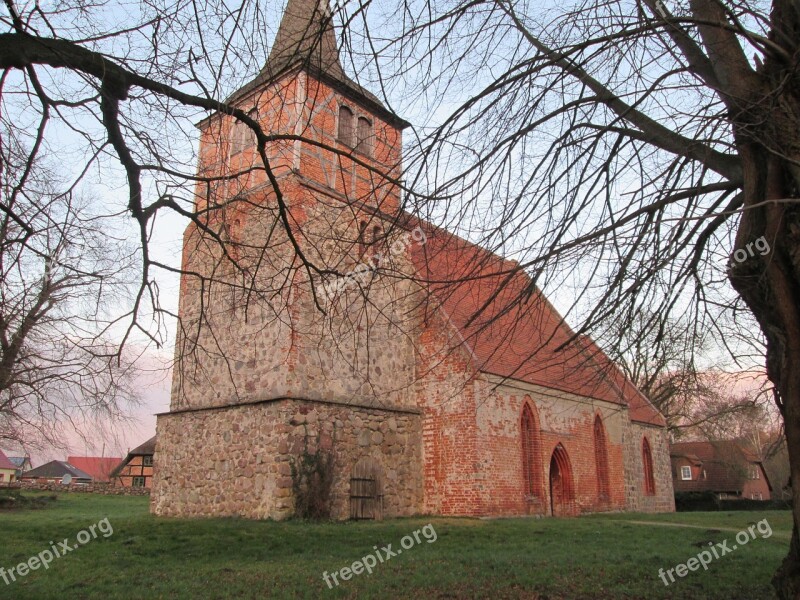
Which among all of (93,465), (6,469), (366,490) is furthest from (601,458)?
(93,465)

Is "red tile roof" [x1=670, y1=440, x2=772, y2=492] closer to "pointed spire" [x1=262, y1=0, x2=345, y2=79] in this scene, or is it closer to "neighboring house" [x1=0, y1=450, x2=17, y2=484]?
"pointed spire" [x1=262, y1=0, x2=345, y2=79]

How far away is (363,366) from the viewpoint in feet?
50.9

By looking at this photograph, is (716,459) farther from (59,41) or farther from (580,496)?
(59,41)

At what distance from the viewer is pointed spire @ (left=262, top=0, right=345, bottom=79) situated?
4.59 metres

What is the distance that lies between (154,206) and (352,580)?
4592 mm

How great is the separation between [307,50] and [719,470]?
45.0 m

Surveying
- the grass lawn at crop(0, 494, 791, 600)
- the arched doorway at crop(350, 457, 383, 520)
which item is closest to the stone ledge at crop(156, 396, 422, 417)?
the arched doorway at crop(350, 457, 383, 520)

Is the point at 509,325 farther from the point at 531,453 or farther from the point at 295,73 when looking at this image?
the point at 531,453

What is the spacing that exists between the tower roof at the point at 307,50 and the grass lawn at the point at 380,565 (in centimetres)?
492

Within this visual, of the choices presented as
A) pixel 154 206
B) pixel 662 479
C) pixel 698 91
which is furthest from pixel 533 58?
pixel 662 479

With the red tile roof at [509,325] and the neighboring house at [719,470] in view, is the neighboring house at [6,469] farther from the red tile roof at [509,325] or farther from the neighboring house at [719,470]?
the red tile roof at [509,325]

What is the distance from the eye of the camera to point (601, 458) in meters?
20.3

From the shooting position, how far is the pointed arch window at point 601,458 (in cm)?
2002

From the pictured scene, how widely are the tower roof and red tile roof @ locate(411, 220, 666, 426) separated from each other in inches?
57.3
